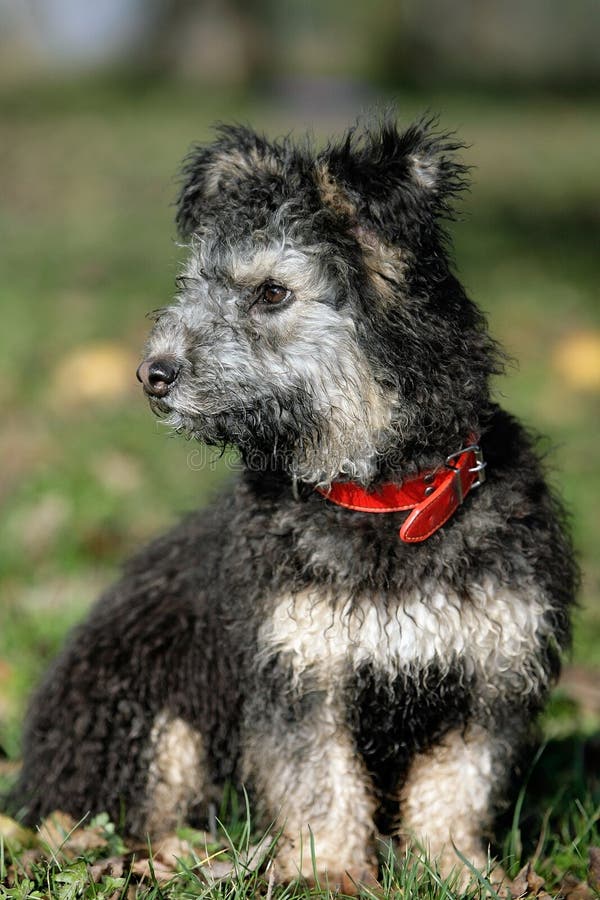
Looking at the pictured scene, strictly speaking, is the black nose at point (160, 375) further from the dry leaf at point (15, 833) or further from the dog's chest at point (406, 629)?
the dry leaf at point (15, 833)

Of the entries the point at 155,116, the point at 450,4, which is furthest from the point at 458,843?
the point at 450,4

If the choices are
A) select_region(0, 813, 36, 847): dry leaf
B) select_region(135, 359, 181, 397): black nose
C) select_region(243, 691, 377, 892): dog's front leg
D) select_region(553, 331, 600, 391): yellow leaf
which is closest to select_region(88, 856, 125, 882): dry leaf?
select_region(0, 813, 36, 847): dry leaf

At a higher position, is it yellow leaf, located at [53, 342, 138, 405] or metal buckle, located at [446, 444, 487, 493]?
yellow leaf, located at [53, 342, 138, 405]

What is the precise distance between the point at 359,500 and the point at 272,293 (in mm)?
726

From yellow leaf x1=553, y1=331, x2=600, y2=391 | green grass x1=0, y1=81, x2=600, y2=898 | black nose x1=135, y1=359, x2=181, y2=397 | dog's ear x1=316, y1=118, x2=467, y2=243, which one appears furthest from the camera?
yellow leaf x1=553, y1=331, x2=600, y2=391

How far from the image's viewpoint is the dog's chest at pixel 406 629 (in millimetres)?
3436

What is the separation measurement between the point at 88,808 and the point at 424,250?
7.93ft

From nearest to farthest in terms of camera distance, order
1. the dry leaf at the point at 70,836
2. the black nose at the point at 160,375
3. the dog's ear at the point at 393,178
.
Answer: the dog's ear at the point at 393,178, the black nose at the point at 160,375, the dry leaf at the point at 70,836

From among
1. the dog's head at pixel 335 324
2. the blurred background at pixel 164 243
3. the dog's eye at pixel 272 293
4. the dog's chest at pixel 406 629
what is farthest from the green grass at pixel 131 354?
the dog's eye at pixel 272 293

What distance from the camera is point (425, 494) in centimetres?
350

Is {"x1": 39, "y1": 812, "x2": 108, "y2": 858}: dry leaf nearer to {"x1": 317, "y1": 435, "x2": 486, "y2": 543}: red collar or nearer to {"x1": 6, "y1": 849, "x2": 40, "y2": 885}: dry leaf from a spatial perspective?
{"x1": 6, "y1": 849, "x2": 40, "y2": 885}: dry leaf

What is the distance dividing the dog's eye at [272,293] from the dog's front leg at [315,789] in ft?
4.23

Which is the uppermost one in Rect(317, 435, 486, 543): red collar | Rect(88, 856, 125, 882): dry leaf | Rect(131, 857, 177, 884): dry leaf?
Rect(317, 435, 486, 543): red collar

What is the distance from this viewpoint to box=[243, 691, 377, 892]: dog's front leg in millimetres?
3623
